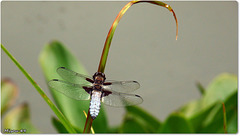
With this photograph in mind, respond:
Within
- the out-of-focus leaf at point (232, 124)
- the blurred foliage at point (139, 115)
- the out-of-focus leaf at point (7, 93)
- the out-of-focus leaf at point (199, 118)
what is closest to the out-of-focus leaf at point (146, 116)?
the blurred foliage at point (139, 115)

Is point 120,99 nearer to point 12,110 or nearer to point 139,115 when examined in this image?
point 139,115

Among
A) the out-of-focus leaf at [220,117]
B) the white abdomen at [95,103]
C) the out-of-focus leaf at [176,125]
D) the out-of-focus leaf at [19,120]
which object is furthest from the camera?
the out-of-focus leaf at [19,120]

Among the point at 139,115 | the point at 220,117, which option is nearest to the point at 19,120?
the point at 139,115

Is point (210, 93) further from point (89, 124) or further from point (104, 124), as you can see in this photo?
point (89, 124)

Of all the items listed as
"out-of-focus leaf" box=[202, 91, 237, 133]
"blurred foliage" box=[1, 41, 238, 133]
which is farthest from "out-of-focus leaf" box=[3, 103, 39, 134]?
"out-of-focus leaf" box=[202, 91, 237, 133]

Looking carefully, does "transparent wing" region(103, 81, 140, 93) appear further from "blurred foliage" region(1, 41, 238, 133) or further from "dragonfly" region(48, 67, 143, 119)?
"blurred foliage" region(1, 41, 238, 133)

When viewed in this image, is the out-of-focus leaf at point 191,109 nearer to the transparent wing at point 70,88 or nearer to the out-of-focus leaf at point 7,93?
the transparent wing at point 70,88
